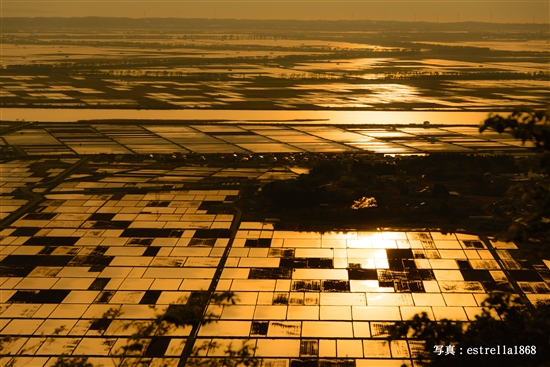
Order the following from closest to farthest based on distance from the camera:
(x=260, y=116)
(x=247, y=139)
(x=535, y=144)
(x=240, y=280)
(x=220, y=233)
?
1. (x=535, y=144)
2. (x=240, y=280)
3. (x=220, y=233)
4. (x=247, y=139)
5. (x=260, y=116)

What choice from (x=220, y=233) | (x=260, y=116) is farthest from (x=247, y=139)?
(x=220, y=233)

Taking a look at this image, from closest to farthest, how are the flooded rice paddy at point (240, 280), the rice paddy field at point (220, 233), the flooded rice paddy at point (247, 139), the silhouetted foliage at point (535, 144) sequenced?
the silhouetted foliage at point (535, 144)
the flooded rice paddy at point (240, 280)
the rice paddy field at point (220, 233)
the flooded rice paddy at point (247, 139)

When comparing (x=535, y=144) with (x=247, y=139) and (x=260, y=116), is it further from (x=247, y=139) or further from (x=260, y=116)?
(x=260, y=116)

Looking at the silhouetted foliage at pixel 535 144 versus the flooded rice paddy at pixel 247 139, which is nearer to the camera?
the silhouetted foliage at pixel 535 144

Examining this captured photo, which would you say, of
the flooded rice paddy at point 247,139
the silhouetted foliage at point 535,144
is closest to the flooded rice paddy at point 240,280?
the silhouetted foliage at point 535,144

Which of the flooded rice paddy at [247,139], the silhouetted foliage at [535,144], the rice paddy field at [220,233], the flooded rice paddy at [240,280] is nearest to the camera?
the silhouetted foliage at [535,144]

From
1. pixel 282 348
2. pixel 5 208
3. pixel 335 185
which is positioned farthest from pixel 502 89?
pixel 282 348

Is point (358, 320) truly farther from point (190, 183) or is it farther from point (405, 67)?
point (405, 67)

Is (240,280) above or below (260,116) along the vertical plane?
below

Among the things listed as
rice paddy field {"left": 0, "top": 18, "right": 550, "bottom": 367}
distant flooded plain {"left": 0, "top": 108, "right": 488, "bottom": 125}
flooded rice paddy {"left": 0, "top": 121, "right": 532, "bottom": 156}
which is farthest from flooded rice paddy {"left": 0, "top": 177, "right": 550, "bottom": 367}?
distant flooded plain {"left": 0, "top": 108, "right": 488, "bottom": 125}

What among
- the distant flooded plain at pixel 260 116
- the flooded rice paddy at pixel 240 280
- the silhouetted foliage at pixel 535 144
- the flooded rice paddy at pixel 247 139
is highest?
the distant flooded plain at pixel 260 116

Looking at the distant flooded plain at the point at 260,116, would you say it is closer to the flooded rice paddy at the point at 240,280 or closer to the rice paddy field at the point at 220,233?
the rice paddy field at the point at 220,233
